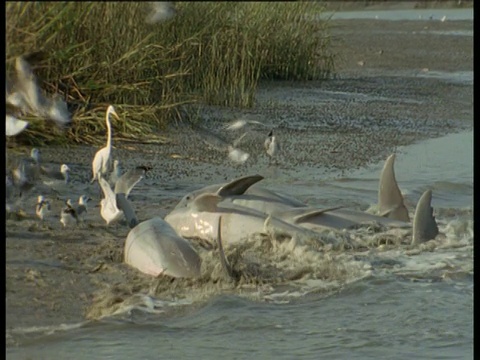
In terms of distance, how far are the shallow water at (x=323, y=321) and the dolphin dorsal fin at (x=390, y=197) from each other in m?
0.44

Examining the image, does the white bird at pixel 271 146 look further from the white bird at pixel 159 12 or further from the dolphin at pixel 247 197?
the white bird at pixel 159 12

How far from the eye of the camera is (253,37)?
15141 mm

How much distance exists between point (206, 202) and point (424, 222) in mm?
1398

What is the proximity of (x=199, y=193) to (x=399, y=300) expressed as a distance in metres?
1.99

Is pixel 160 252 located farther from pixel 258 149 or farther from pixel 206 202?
pixel 258 149

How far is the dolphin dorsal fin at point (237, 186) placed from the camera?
8039 millimetres

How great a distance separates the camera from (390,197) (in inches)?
327

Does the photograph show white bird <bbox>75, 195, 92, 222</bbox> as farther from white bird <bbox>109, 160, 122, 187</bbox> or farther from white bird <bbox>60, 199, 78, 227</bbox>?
white bird <bbox>109, 160, 122, 187</bbox>

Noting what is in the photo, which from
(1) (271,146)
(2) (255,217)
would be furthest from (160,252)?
(1) (271,146)

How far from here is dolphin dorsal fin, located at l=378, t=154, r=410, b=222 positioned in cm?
823

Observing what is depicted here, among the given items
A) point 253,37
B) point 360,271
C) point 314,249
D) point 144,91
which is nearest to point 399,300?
point 360,271

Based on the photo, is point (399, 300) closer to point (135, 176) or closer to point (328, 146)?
point (135, 176)

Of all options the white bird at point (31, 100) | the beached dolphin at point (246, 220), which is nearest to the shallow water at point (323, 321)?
the beached dolphin at point (246, 220)

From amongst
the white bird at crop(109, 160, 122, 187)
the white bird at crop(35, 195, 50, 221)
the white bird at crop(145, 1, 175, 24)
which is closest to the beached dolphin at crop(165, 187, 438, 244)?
the white bird at crop(109, 160, 122, 187)
